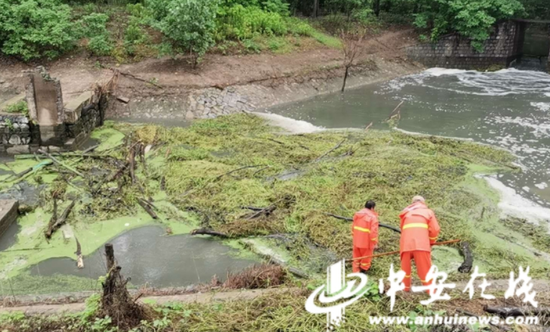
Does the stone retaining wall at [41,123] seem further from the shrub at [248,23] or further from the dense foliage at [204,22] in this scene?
the shrub at [248,23]

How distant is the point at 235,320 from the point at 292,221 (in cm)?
426

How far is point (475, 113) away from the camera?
67.3 ft

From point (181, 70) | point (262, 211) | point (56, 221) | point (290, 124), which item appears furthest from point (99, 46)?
point (262, 211)

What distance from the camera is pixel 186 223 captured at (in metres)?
10.1

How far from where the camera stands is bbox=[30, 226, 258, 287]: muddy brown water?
8.36 metres

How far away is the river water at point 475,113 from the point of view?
12.7 meters

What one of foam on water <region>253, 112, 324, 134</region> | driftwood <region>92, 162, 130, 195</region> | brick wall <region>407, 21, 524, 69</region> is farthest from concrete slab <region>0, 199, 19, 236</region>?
brick wall <region>407, 21, 524, 69</region>

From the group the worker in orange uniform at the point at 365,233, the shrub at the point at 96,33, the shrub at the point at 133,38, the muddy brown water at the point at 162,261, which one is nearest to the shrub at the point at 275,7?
the shrub at the point at 133,38

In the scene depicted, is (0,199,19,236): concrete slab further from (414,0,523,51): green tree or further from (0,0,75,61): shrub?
(414,0,523,51): green tree

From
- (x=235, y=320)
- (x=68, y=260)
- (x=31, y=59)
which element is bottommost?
(x=68, y=260)

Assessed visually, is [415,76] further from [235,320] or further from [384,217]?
[235,320]

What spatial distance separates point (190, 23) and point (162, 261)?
1344cm

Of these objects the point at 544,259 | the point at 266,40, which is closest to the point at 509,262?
the point at 544,259

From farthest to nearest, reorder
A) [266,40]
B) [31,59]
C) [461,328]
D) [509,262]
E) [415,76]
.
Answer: [415,76], [266,40], [31,59], [509,262], [461,328]
